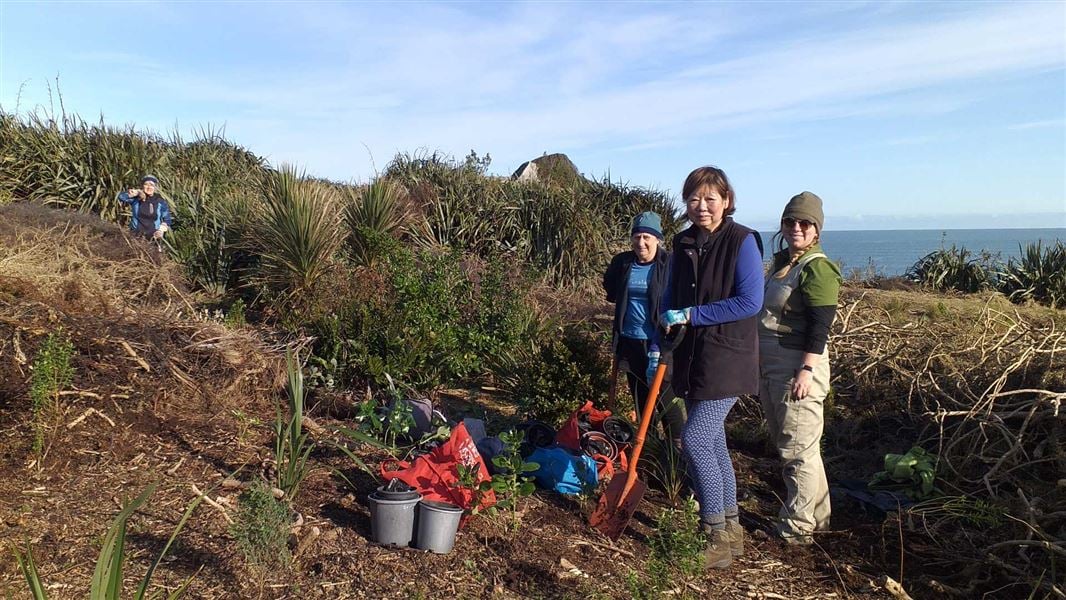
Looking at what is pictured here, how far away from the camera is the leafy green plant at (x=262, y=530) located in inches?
113

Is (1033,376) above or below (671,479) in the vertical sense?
above

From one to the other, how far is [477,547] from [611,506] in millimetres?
739

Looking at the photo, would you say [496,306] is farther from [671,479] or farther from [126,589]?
[126,589]

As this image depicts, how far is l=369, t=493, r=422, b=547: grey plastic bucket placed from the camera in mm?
3266

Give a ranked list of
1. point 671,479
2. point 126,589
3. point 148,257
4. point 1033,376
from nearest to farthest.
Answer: point 126,589 < point 671,479 < point 1033,376 < point 148,257

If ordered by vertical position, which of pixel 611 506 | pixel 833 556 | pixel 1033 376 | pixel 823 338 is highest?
pixel 823 338

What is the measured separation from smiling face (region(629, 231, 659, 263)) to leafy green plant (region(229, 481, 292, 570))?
268cm

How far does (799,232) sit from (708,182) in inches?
22.8

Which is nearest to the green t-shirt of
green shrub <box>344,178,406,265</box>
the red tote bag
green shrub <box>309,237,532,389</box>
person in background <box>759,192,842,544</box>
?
person in background <box>759,192,842,544</box>

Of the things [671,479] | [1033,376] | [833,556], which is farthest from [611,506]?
[1033,376]

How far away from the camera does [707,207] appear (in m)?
3.42

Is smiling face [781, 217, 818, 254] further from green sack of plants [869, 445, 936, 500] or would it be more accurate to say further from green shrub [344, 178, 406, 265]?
green shrub [344, 178, 406, 265]

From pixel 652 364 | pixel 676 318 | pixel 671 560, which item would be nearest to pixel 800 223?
pixel 676 318

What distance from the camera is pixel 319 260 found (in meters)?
7.19
